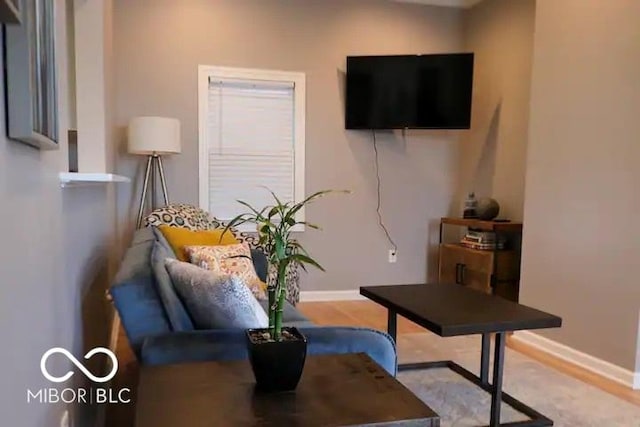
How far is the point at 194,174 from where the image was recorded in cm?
455

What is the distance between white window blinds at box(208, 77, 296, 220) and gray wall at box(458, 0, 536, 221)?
5.89 ft

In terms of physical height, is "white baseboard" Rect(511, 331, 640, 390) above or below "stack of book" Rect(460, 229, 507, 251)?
below

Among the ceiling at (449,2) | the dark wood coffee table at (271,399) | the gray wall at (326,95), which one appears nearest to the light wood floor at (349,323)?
the gray wall at (326,95)

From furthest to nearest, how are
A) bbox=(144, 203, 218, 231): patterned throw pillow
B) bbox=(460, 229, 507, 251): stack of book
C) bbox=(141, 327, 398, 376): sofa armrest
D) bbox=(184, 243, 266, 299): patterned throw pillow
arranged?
bbox=(460, 229, 507, 251): stack of book → bbox=(144, 203, 218, 231): patterned throw pillow → bbox=(184, 243, 266, 299): patterned throw pillow → bbox=(141, 327, 398, 376): sofa armrest

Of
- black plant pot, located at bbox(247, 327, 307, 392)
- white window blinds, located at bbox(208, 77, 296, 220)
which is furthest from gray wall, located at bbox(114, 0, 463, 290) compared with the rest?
black plant pot, located at bbox(247, 327, 307, 392)

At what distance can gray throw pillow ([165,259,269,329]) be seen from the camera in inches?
66.4

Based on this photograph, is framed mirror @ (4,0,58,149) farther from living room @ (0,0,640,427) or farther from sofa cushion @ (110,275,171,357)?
sofa cushion @ (110,275,171,357)

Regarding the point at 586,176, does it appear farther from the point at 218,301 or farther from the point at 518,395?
the point at 218,301

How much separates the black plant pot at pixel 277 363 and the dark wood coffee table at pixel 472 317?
967 mm

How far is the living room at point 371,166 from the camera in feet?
4.44

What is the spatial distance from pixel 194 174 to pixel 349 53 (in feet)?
6.05

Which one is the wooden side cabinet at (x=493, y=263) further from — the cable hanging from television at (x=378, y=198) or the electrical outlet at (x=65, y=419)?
the electrical outlet at (x=65, y=419)

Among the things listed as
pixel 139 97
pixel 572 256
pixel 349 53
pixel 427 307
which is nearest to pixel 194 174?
pixel 139 97

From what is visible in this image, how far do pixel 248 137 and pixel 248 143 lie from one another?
0.05 m
